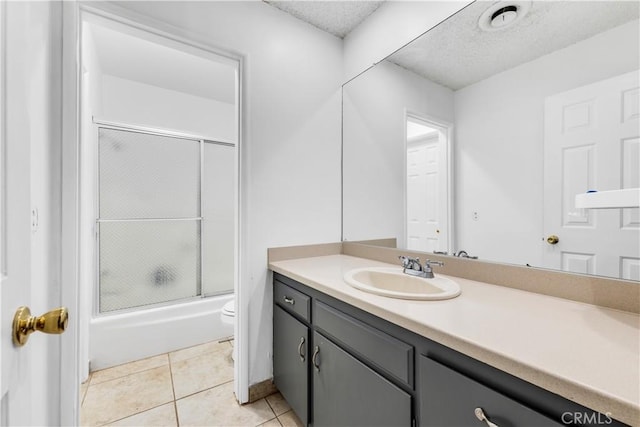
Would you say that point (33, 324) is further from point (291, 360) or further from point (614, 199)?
point (614, 199)

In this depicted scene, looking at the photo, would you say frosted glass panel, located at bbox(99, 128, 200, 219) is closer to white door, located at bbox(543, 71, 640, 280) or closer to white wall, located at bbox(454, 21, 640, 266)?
white wall, located at bbox(454, 21, 640, 266)

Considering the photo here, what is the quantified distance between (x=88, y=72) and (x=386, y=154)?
1985 mm

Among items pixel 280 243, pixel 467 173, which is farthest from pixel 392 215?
pixel 280 243

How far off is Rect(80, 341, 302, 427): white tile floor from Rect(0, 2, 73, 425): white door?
0.48 meters

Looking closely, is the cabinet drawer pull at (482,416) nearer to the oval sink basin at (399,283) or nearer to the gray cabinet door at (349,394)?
Result: the gray cabinet door at (349,394)

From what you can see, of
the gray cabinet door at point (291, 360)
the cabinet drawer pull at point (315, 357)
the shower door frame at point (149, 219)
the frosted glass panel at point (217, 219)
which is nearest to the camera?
the cabinet drawer pull at point (315, 357)

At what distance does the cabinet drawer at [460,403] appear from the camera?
0.59 m

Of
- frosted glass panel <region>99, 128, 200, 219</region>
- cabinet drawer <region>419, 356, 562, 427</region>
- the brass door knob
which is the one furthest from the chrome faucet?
frosted glass panel <region>99, 128, 200, 219</region>

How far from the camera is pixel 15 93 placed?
1.82ft

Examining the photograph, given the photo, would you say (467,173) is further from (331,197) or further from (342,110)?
(342,110)

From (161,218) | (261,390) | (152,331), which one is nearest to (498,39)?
(261,390)
